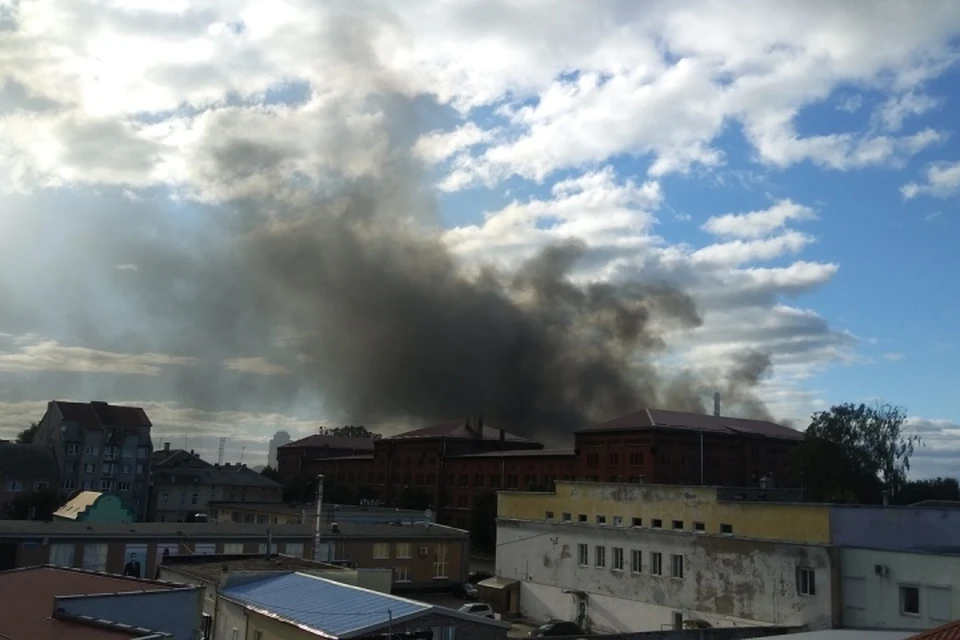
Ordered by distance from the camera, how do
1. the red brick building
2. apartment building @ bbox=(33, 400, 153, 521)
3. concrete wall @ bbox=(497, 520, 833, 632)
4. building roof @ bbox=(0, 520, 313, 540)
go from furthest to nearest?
apartment building @ bbox=(33, 400, 153, 521)
the red brick building
building roof @ bbox=(0, 520, 313, 540)
concrete wall @ bbox=(497, 520, 833, 632)

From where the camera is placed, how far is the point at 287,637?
76.5ft

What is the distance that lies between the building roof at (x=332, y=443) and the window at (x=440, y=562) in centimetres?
8611

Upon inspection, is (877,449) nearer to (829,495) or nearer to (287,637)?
(829,495)

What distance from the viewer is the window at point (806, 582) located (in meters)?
33.4

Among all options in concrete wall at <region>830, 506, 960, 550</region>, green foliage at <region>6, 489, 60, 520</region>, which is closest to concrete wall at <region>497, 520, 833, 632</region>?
concrete wall at <region>830, 506, 960, 550</region>

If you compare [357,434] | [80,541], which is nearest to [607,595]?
[80,541]

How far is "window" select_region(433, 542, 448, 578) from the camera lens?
5381 cm

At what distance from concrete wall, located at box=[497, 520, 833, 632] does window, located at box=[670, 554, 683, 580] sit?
0.52ft

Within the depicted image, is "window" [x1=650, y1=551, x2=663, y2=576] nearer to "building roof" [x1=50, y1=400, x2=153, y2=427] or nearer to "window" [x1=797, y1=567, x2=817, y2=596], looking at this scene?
"window" [x1=797, y1=567, x2=817, y2=596]

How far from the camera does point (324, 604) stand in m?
23.7

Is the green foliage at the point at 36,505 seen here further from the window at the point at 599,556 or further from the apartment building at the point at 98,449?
the window at the point at 599,556

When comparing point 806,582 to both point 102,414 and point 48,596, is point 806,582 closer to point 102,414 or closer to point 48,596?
point 48,596

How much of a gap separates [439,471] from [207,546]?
188 feet

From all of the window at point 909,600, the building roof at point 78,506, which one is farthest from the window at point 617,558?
the building roof at point 78,506
